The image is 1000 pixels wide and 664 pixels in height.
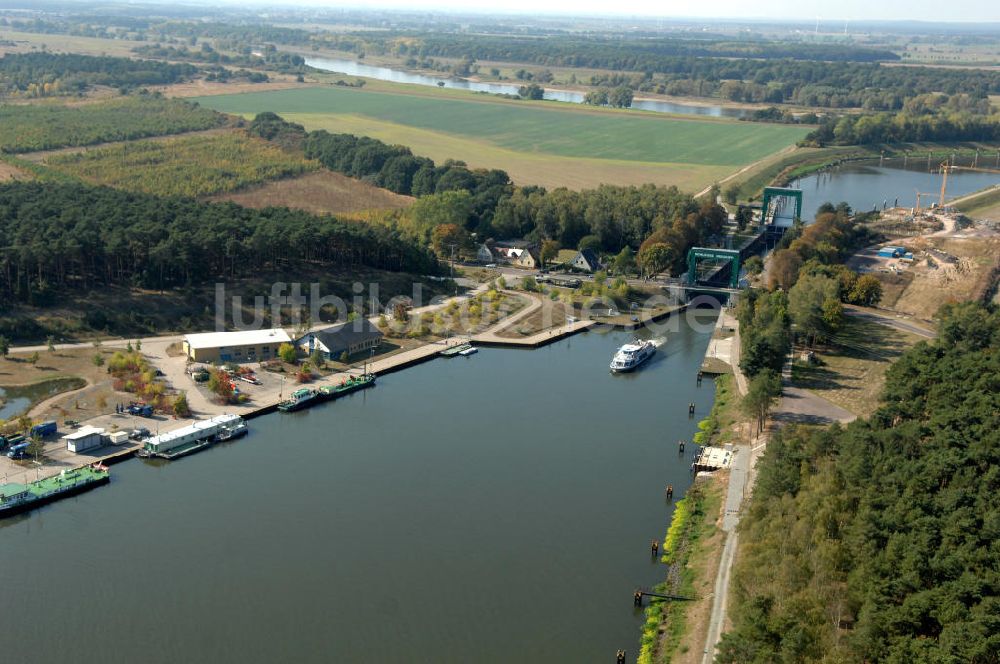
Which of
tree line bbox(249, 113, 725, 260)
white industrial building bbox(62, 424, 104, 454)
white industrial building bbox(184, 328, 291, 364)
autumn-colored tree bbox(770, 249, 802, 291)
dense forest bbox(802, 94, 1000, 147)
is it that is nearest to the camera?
white industrial building bbox(62, 424, 104, 454)

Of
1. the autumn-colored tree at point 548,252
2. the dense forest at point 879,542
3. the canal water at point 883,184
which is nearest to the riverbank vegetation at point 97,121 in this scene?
the autumn-colored tree at point 548,252

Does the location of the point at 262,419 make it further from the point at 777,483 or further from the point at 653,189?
the point at 653,189

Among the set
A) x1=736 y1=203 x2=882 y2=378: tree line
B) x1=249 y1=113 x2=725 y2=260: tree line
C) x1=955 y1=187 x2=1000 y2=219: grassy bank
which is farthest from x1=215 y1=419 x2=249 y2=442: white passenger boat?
x1=955 y1=187 x2=1000 y2=219: grassy bank

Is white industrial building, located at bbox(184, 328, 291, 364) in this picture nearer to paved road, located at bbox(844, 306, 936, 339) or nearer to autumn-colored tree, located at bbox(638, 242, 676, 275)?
autumn-colored tree, located at bbox(638, 242, 676, 275)

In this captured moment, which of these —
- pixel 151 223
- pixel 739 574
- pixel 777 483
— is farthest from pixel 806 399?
pixel 151 223

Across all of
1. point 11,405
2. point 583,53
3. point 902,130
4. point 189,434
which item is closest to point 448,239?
point 189,434

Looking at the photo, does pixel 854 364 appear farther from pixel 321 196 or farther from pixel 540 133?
pixel 540 133

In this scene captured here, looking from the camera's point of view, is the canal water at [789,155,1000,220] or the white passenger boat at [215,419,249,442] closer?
the white passenger boat at [215,419,249,442]

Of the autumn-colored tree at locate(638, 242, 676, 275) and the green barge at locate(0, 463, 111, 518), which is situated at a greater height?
the autumn-colored tree at locate(638, 242, 676, 275)
